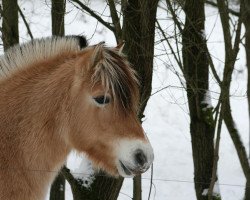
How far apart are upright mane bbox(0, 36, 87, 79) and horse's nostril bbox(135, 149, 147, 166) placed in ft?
3.85

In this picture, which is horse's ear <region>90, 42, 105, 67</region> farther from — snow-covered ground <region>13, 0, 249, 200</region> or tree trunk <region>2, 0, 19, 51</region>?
snow-covered ground <region>13, 0, 249, 200</region>

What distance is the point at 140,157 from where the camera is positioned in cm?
354

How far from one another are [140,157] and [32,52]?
1.38 meters

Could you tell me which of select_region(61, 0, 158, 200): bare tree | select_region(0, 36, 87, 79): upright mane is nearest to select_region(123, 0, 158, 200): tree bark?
select_region(61, 0, 158, 200): bare tree

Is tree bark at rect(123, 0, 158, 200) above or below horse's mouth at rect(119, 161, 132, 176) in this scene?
above

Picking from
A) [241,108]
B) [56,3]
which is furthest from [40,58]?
[241,108]

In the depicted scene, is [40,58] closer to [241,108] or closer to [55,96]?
[55,96]

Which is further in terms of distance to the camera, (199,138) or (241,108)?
(241,108)

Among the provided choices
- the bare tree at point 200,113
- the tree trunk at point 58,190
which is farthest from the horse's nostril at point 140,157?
the tree trunk at point 58,190

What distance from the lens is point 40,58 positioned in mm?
4137

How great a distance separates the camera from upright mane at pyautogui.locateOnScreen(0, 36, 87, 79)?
13.5 feet

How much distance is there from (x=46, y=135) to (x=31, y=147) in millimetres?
Result: 154

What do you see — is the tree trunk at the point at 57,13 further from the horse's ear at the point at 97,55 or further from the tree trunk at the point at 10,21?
the horse's ear at the point at 97,55

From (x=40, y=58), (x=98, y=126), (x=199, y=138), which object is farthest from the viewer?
(x=199, y=138)
